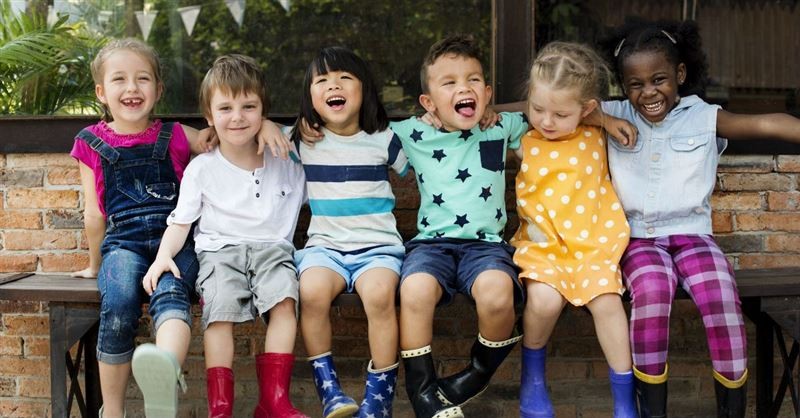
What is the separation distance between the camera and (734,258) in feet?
12.0

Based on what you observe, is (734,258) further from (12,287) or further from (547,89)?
(12,287)

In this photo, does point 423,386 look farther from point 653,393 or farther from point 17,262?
point 17,262

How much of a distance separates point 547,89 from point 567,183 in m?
0.33

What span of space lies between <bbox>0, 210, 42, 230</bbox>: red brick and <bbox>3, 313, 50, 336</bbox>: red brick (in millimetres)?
357

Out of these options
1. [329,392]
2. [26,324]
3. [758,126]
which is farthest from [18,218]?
[758,126]

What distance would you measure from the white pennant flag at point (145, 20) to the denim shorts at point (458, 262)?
8.39 feet

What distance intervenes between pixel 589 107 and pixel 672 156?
0.37 meters

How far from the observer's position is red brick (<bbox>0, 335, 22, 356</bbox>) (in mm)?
3627

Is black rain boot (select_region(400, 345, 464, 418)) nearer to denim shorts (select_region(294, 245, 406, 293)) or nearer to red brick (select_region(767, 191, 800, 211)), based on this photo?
denim shorts (select_region(294, 245, 406, 293))

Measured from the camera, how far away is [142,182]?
3.27 m

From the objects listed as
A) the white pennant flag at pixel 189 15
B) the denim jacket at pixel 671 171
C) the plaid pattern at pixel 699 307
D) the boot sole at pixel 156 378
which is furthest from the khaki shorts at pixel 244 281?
the white pennant flag at pixel 189 15

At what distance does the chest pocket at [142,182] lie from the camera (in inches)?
128

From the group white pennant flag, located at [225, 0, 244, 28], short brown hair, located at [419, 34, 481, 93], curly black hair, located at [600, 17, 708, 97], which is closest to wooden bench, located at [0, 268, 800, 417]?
curly black hair, located at [600, 17, 708, 97]

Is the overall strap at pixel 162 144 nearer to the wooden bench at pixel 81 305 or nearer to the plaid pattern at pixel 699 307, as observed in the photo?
the wooden bench at pixel 81 305
